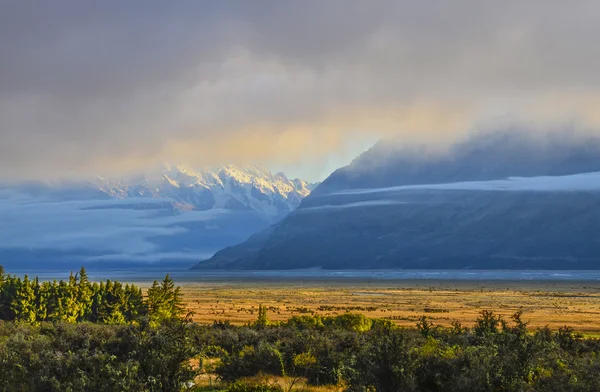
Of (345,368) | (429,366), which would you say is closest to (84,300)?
(345,368)

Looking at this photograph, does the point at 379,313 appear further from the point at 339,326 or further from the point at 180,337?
the point at 180,337

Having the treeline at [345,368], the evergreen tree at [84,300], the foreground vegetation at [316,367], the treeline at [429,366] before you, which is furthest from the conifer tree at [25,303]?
the treeline at [429,366]

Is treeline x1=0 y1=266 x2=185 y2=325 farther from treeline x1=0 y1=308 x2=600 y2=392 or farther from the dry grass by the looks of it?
treeline x1=0 y1=308 x2=600 y2=392

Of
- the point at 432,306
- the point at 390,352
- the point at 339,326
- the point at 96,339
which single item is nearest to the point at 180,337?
the point at 390,352

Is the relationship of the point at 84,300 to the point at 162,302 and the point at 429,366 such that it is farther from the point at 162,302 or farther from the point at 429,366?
the point at 429,366

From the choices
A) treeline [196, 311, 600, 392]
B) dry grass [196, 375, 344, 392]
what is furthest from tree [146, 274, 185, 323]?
dry grass [196, 375, 344, 392]

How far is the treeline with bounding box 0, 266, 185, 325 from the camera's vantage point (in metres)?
106

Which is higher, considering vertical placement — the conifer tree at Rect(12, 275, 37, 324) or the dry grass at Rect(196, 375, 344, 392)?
the conifer tree at Rect(12, 275, 37, 324)

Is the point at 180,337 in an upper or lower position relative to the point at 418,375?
upper

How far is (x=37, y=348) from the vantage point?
44.0 m

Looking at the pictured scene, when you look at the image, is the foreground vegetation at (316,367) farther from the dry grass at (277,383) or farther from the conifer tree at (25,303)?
the conifer tree at (25,303)

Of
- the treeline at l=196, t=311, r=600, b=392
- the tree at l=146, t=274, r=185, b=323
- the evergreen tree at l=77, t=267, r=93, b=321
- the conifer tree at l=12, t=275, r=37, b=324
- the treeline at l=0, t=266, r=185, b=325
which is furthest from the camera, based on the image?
the evergreen tree at l=77, t=267, r=93, b=321

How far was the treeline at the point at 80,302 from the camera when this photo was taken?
106188 millimetres

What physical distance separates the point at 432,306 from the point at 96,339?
134 metres
